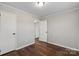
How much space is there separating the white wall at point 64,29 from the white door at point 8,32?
9.33 feet

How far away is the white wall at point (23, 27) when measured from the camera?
385 cm

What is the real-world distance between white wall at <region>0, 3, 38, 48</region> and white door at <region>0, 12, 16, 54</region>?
275 millimetres

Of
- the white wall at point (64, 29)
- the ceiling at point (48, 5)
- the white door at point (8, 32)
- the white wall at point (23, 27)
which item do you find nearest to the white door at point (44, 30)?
the white wall at point (64, 29)

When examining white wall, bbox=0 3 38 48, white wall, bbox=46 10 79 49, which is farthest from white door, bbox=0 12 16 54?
white wall, bbox=46 10 79 49

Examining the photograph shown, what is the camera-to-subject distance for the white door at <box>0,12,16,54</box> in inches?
123

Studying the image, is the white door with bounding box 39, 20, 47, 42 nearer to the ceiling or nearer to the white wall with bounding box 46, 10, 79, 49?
the white wall with bounding box 46, 10, 79, 49

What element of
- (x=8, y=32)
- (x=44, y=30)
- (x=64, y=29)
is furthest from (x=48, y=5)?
(x=44, y=30)

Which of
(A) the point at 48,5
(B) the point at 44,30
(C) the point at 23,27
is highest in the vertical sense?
(A) the point at 48,5

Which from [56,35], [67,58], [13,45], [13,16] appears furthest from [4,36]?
[56,35]

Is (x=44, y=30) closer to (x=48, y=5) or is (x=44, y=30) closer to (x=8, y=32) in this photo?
(x=48, y=5)

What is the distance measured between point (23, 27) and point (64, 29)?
262cm

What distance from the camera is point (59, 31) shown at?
4742mm

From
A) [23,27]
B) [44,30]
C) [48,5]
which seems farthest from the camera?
[44,30]

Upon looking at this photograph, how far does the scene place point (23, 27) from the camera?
4.36m
